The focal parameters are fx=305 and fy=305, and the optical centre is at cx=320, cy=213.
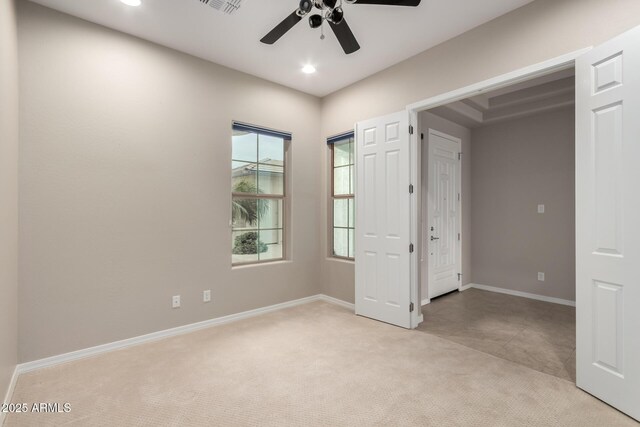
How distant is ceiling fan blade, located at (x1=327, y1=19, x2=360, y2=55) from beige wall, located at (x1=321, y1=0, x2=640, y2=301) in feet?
3.97

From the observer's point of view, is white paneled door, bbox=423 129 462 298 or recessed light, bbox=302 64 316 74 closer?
recessed light, bbox=302 64 316 74

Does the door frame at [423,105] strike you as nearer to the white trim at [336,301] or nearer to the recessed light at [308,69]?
the white trim at [336,301]

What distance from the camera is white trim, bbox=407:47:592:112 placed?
2.29m

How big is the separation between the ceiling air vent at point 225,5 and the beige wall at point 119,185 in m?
0.96

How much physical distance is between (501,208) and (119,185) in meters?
5.26

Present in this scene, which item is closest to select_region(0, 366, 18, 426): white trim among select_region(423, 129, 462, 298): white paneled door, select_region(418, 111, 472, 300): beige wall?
select_region(418, 111, 472, 300): beige wall

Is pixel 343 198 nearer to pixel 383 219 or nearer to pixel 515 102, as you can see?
pixel 383 219

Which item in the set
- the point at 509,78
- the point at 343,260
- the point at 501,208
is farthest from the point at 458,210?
the point at 509,78

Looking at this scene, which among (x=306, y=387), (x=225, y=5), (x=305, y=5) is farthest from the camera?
(x=225, y=5)

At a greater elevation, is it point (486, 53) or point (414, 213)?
point (486, 53)

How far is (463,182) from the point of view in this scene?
203 inches

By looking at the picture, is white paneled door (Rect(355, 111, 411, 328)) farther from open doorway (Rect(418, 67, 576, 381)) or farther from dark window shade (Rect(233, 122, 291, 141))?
dark window shade (Rect(233, 122, 291, 141))

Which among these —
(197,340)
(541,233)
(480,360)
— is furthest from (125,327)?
(541,233)

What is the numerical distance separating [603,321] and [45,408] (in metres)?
3.67
